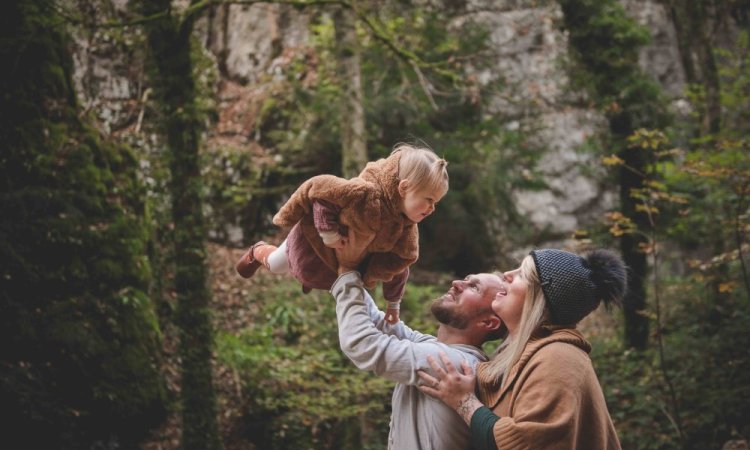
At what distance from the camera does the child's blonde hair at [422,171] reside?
8.79 ft

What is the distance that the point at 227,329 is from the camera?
8.81 m

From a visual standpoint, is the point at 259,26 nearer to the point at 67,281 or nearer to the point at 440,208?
the point at 440,208

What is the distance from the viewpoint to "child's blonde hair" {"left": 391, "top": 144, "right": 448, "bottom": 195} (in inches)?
105

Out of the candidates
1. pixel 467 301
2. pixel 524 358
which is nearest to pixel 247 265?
pixel 467 301

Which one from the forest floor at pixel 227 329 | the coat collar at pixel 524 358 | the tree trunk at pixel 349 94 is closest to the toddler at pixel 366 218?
the coat collar at pixel 524 358

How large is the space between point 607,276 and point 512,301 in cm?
41

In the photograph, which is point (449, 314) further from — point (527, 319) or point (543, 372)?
point (543, 372)

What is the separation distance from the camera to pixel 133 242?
22.6 feet

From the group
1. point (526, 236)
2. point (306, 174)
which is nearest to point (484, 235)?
point (526, 236)

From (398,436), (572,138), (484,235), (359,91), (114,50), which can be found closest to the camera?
(398,436)

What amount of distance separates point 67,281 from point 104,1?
9.05ft

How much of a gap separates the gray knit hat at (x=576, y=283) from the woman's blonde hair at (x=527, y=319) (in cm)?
3

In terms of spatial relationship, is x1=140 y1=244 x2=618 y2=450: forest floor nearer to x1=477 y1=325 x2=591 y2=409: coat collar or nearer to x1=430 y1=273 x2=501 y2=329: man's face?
x1=430 y1=273 x2=501 y2=329: man's face

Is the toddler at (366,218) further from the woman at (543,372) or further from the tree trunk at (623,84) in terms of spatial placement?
the tree trunk at (623,84)
